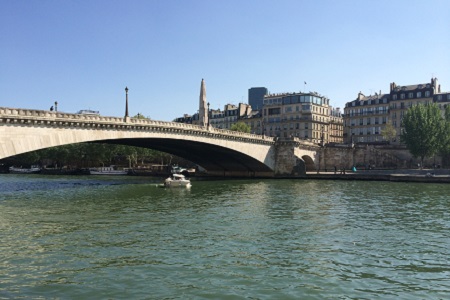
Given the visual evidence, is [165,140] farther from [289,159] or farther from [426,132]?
[426,132]

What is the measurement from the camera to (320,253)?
1875cm

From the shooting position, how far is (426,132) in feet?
267

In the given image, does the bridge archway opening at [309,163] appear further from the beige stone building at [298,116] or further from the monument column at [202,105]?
the monument column at [202,105]

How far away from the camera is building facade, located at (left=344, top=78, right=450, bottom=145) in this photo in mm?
105375

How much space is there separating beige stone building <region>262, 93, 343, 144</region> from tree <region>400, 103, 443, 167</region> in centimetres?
2666

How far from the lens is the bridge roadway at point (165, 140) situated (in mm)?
36938

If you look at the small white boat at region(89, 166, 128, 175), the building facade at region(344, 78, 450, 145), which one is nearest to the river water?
the small white boat at region(89, 166, 128, 175)

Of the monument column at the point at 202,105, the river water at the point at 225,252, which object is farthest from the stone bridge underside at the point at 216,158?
the river water at the point at 225,252

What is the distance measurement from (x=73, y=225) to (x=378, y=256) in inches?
643

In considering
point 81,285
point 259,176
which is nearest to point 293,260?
point 81,285

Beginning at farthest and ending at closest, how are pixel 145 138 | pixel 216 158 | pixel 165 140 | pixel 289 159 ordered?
1. pixel 216 158
2. pixel 289 159
3. pixel 165 140
4. pixel 145 138

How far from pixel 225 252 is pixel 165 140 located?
39.6 metres

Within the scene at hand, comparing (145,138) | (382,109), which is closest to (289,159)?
(145,138)

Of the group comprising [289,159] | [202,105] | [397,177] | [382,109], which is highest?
[382,109]
